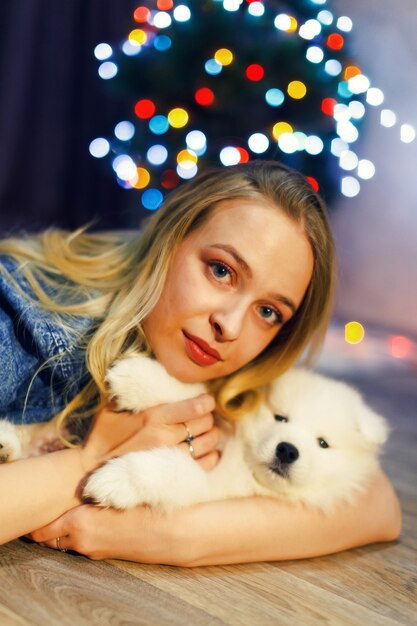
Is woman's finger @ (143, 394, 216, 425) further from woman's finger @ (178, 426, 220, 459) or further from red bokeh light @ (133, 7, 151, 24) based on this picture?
red bokeh light @ (133, 7, 151, 24)

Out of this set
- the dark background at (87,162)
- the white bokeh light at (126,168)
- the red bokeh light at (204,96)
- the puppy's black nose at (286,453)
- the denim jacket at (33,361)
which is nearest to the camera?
the puppy's black nose at (286,453)

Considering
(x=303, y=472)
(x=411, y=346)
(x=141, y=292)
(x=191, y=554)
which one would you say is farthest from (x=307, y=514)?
(x=411, y=346)

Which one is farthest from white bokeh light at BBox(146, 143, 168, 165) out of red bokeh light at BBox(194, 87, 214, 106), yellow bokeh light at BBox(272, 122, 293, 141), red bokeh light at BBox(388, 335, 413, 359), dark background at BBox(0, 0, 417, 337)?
red bokeh light at BBox(388, 335, 413, 359)

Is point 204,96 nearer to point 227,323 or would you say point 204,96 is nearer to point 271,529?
point 227,323

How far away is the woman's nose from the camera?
136 centimetres

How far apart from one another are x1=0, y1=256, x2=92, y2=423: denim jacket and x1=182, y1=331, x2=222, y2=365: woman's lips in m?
0.24

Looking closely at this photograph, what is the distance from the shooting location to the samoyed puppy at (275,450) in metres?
1.21

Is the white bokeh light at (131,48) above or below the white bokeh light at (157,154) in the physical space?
above

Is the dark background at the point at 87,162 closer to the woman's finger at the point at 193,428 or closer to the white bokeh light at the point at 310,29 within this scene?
the white bokeh light at the point at 310,29

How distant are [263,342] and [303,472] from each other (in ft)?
1.10

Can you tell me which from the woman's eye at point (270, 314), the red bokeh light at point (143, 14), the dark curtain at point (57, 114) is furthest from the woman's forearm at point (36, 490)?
the dark curtain at point (57, 114)

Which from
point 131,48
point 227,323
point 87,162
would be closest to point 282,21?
point 131,48

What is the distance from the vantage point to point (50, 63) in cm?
388

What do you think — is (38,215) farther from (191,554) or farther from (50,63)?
(191,554)
